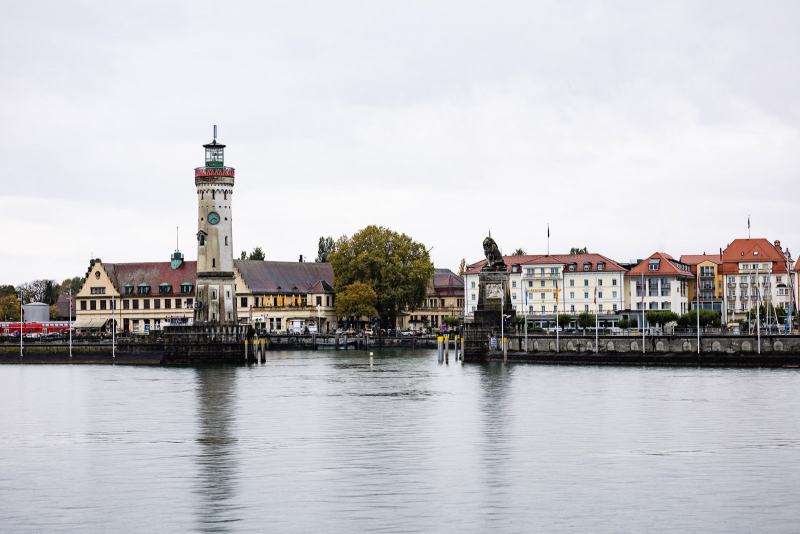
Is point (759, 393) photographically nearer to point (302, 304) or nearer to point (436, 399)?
point (436, 399)

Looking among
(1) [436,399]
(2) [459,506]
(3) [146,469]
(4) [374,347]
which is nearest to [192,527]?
(2) [459,506]

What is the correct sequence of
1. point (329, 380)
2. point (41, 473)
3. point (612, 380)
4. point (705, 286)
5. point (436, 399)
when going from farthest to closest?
point (705, 286) → point (329, 380) → point (612, 380) → point (436, 399) → point (41, 473)

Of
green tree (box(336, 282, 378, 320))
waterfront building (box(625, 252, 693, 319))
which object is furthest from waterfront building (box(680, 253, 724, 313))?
green tree (box(336, 282, 378, 320))

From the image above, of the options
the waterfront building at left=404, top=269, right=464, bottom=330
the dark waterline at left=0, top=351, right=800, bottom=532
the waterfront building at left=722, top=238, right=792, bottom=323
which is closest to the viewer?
the dark waterline at left=0, top=351, right=800, bottom=532

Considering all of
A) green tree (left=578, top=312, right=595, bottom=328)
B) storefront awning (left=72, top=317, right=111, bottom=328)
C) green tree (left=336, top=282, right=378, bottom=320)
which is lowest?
green tree (left=578, top=312, right=595, bottom=328)

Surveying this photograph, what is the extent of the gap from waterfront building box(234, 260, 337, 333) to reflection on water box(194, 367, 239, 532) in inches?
3750

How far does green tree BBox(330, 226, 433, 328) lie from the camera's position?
16062 centimetres

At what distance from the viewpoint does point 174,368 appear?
101375mm

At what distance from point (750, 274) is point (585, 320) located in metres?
31.2

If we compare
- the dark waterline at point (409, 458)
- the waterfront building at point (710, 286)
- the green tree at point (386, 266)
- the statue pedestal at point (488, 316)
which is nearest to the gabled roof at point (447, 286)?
the green tree at point (386, 266)

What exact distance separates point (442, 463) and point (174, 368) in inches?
2586

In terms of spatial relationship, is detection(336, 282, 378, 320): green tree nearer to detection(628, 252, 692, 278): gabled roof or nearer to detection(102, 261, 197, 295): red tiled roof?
detection(102, 261, 197, 295): red tiled roof

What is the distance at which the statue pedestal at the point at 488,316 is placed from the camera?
10181 centimetres

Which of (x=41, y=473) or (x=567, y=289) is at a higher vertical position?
(x=567, y=289)
